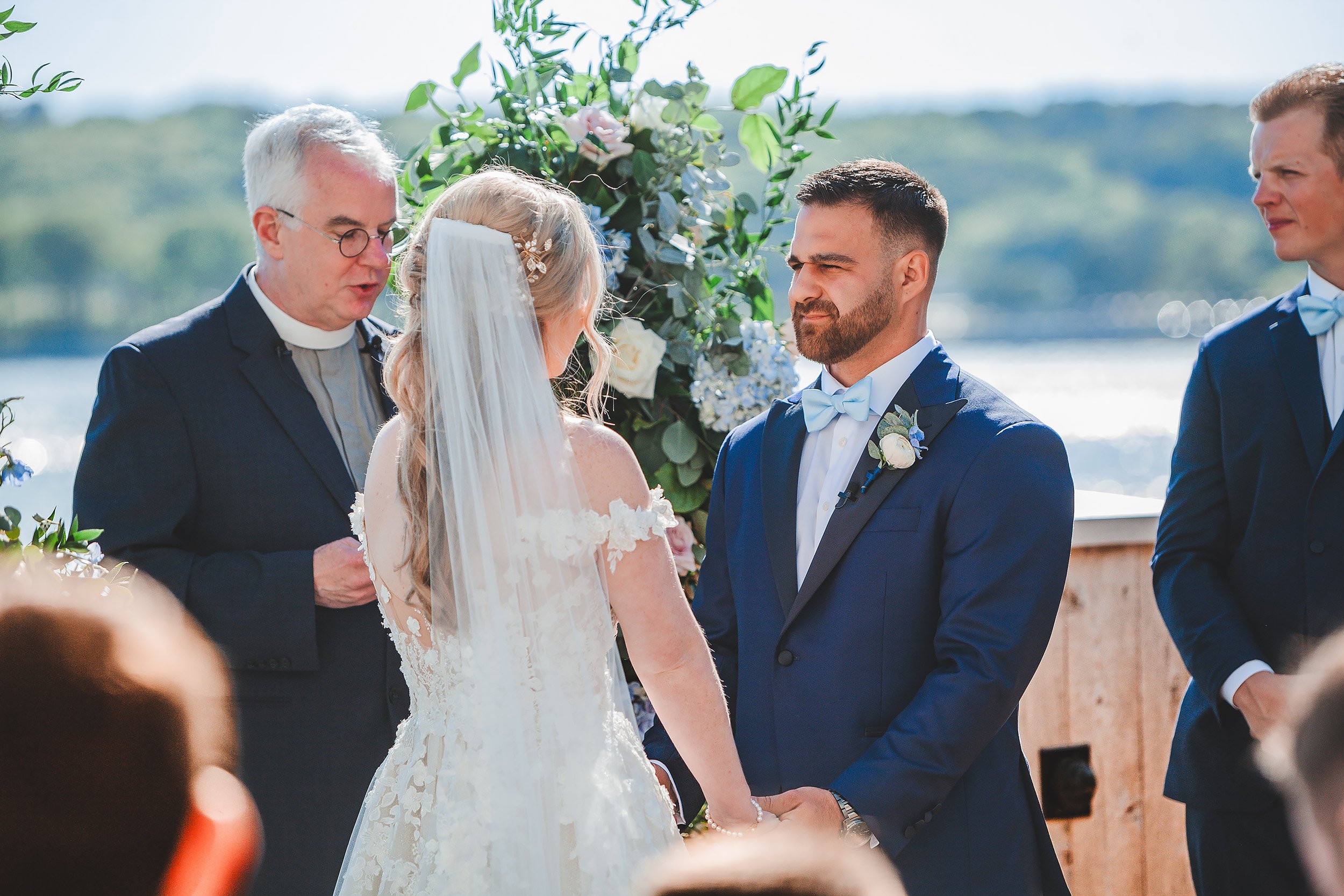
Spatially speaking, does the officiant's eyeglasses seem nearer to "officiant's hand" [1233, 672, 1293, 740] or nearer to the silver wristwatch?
the silver wristwatch

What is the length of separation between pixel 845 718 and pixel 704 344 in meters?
1.03

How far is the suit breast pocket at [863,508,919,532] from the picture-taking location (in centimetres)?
208

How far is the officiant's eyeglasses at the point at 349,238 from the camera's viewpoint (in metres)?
2.56

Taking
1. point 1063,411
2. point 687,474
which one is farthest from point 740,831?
point 1063,411

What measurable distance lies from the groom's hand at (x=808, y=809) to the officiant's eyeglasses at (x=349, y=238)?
1.56m

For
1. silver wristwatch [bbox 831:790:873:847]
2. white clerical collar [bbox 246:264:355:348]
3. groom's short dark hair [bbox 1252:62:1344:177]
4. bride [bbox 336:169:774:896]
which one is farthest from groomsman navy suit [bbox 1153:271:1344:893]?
white clerical collar [bbox 246:264:355:348]

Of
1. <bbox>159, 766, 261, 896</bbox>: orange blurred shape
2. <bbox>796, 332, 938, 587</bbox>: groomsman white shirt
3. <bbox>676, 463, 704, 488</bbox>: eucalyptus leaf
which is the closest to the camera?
<bbox>159, 766, 261, 896</bbox>: orange blurred shape

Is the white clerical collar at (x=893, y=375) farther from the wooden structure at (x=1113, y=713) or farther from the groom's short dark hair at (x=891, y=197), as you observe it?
the wooden structure at (x=1113, y=713)

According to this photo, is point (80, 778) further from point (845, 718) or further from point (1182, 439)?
point (1182, 439)

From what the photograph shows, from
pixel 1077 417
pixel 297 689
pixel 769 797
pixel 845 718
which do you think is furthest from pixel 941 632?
pixel 1077 417

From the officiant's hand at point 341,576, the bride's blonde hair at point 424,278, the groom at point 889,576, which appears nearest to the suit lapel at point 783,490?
the groom at point 889,576

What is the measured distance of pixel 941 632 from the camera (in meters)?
2.03

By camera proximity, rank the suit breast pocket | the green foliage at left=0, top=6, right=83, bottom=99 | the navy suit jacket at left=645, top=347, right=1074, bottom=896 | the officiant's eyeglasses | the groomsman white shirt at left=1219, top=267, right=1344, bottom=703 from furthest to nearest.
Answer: the officiant's eyeglasses → the groomsman white shirt at left=1219, top=267, right=1344, bottom=703 → the suit breast pocket → the navy suit jacket at left=645, top=347, right=1074, bottom=896 → the green foliage at left=0, top=6, right=83, bottom=99

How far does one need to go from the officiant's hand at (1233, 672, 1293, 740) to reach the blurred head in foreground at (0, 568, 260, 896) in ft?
7.24
